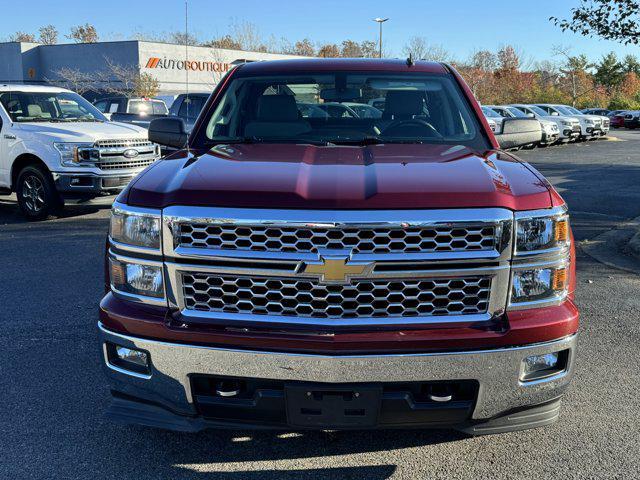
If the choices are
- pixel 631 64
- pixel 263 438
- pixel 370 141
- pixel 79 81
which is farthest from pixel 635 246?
pixel 631 64

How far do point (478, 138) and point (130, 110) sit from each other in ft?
50.4

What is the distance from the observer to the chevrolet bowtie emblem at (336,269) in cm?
264

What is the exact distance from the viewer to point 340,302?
2705 mm

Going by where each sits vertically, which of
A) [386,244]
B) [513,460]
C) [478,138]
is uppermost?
[478,138]

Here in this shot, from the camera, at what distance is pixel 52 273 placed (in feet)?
22.4

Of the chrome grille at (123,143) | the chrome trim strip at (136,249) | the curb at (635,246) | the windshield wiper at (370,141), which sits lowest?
the curb at (635,246)

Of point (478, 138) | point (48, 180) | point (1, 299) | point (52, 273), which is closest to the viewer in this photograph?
point (478, 138)

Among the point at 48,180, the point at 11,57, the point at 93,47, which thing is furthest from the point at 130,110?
the point at 11,57

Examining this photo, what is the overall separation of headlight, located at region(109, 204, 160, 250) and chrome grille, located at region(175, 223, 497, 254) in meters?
0.18

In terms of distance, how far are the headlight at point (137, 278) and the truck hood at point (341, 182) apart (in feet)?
0.84

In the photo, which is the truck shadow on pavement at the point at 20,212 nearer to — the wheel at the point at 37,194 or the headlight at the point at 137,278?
the wheel at the point at 37,194

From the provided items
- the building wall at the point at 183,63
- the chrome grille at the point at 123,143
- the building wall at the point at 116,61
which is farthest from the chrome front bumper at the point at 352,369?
the building wall at the point at 183,63

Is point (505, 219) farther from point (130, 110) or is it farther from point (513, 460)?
point (130, 110)

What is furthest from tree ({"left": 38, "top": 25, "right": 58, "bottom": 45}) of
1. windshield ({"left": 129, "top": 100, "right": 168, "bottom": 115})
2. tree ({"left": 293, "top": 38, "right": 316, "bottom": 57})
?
windshield ({"left": 129, "top": 100, "right": 168, "bottom": 115})
